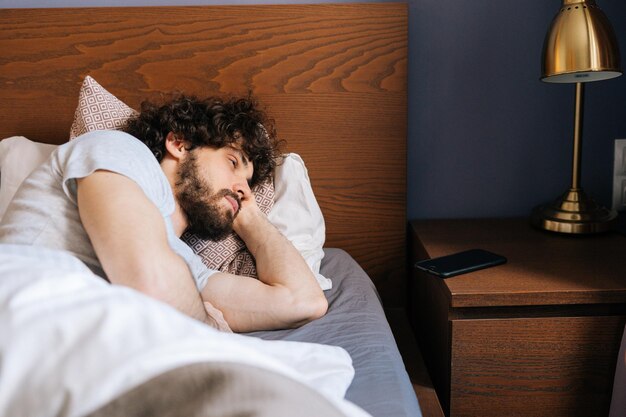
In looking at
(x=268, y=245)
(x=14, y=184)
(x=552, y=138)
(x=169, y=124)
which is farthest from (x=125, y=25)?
(x=552, y=138)

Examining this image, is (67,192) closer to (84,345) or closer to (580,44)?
(84,345)

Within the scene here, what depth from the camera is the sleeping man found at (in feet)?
2.81

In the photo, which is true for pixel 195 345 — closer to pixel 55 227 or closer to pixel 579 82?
pixel 55 227

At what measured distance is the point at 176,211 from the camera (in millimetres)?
1163

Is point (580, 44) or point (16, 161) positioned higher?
point (580, 44)

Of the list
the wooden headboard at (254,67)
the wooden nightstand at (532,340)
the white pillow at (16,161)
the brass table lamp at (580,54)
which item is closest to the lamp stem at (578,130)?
the brass table lamp at (580,54)

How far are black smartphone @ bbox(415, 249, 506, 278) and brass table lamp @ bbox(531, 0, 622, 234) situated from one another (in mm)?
278

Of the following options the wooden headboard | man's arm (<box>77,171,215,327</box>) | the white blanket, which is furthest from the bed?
the white blanket

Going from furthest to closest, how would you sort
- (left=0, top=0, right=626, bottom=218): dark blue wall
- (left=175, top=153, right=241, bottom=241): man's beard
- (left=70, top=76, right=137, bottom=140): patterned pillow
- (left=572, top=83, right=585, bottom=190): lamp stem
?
(left=0, top=0, right=626, bottom=218): dark blue wall < (left=572, top=83, right=585, bottom=190): lamp stem < (left=70, top=76, right=137, bottom=140): patterned pillow < (left=175, top=153, right=241, bottom=241): man's beard

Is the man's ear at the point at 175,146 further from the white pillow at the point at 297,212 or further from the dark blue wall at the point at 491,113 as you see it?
the dark blue wall at the point at 491,113

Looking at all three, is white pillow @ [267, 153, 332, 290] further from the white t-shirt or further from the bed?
the white t-shirt

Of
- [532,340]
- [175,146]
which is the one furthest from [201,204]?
[532,340]

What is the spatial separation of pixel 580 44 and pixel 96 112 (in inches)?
41.7

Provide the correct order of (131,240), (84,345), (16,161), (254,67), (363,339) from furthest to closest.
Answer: (254,67) → (16,161) → (363,339) → (131,240) → (84,345)
